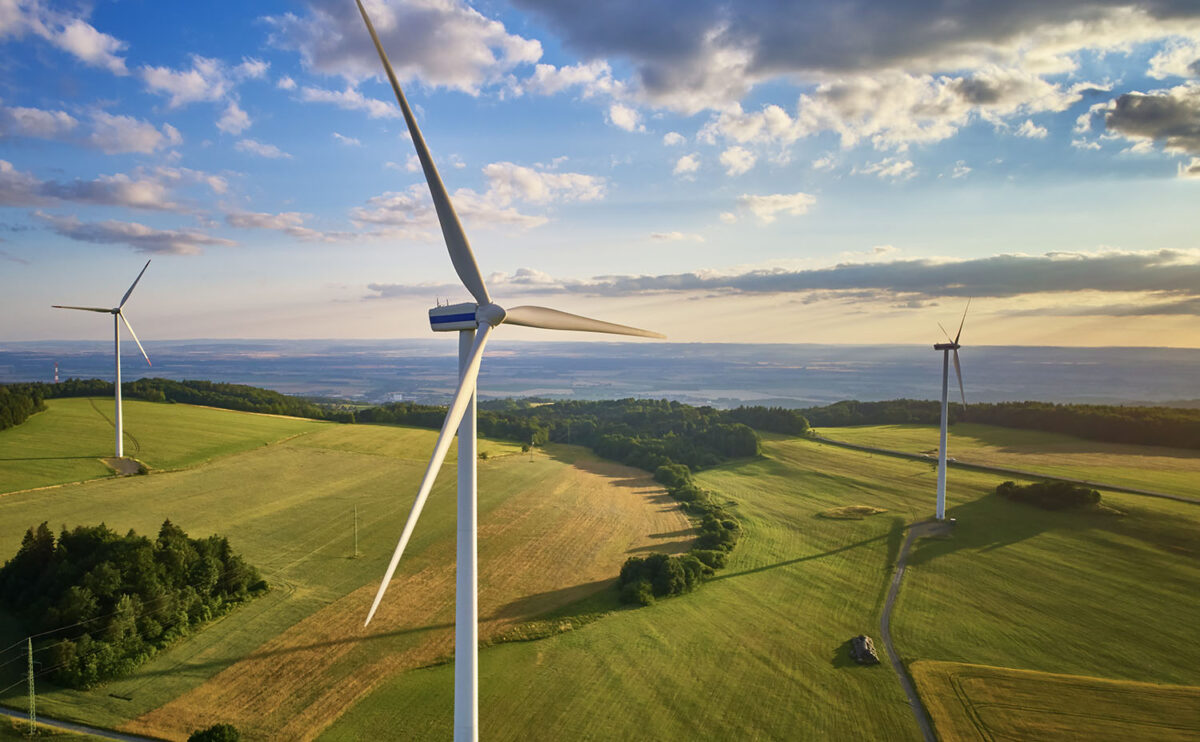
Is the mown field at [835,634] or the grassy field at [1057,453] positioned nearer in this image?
the mown field at [835,634]

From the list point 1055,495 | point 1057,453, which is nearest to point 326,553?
point 1055,495

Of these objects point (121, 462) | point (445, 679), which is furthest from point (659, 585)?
point (121, 462)

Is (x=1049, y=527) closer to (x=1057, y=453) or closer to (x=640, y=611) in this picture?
(x=1057, y=453)

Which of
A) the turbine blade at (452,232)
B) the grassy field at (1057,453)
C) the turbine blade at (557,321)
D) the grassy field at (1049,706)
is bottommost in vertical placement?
the grassy field at (1049,706)

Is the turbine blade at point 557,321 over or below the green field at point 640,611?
over

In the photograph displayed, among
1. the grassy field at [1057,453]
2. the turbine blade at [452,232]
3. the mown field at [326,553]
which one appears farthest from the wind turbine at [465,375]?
the grassy field at [1057,453]

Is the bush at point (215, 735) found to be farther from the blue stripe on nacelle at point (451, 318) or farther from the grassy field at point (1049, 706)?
the grassy field at point (1049, 706)
